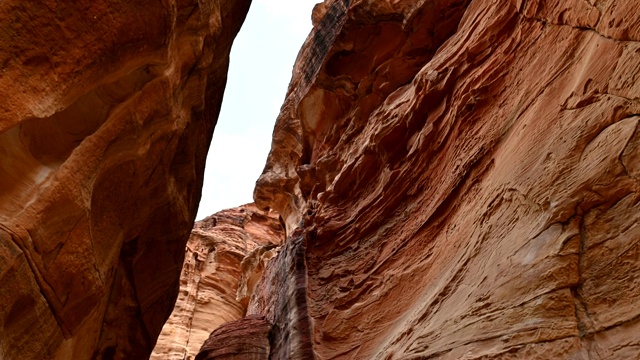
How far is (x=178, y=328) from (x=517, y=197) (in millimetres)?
22206

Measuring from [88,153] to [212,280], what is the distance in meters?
22.6

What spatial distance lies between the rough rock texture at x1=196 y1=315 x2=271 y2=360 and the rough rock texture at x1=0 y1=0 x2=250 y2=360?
263 centimetres

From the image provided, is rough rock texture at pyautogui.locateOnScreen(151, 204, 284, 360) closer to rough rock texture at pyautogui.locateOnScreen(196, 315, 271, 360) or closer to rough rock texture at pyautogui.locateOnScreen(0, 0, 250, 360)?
rough rock texture at pyautogui.locateOnScreen(196, 315, 271, 360)

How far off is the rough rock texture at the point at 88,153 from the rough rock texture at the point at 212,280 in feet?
42.7

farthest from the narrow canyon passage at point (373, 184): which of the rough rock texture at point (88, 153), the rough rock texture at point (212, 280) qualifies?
the rough rock texture at point (212, 280)

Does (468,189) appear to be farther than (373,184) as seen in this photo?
No

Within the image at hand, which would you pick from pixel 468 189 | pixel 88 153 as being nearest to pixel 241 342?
pixel 468 189

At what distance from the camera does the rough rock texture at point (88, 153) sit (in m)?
5.57

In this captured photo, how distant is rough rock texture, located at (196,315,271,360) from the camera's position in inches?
464

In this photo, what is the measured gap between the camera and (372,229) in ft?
34.3

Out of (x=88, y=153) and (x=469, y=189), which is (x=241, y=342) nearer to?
(x=469, y=189)

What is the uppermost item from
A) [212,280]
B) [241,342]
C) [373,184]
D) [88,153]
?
[212,280]

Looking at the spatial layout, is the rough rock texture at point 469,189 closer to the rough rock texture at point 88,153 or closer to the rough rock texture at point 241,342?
the rough rock texture at point 241,342

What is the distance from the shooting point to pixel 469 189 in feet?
26.0
